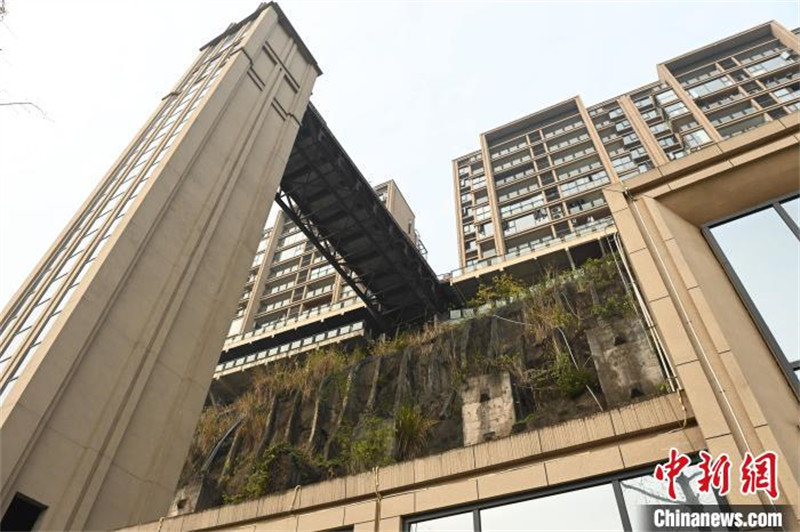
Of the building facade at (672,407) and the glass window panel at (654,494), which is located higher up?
the building facade at (672,407)

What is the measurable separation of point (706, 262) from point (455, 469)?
495 centimetres

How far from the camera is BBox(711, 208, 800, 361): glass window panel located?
7.59m

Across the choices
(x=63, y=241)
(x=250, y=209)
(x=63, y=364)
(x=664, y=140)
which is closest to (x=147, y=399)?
(x=63, y=364)

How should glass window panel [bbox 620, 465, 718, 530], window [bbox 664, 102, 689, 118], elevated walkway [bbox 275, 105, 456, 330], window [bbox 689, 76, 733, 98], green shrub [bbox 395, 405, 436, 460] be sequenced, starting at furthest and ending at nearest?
window [bbox 689, 76, 733, 98] < window [bbox 664, 102, 689, 118] < elevated walkway [bbox 275, 105, 456, 330] < green shrub [bbox 395, 405, 436, 460] < glass window panel [bbox 620, 465, 718, 530]

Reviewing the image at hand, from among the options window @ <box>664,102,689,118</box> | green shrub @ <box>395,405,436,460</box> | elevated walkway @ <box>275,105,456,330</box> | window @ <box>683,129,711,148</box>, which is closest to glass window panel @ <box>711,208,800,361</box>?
green shrub @ <box>395,405,436,460</box>

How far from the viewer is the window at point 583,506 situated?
5984 millimetres

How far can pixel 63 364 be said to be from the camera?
14.6m

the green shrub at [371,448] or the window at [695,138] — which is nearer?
the green shrub at [371,448]

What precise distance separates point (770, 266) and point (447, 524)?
594 centimetres

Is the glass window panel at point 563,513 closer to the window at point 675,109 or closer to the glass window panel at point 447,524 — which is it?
the glass window panel at point 447,524

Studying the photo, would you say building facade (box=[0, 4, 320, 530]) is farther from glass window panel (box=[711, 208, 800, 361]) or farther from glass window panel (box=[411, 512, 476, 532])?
glass window panel (box=[711, 208, 800, 361])

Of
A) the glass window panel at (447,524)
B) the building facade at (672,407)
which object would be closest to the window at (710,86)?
the building facade at (672,407)

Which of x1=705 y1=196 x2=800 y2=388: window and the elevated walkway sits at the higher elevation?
the elevated walkway

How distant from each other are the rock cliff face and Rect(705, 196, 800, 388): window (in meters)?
7.66
